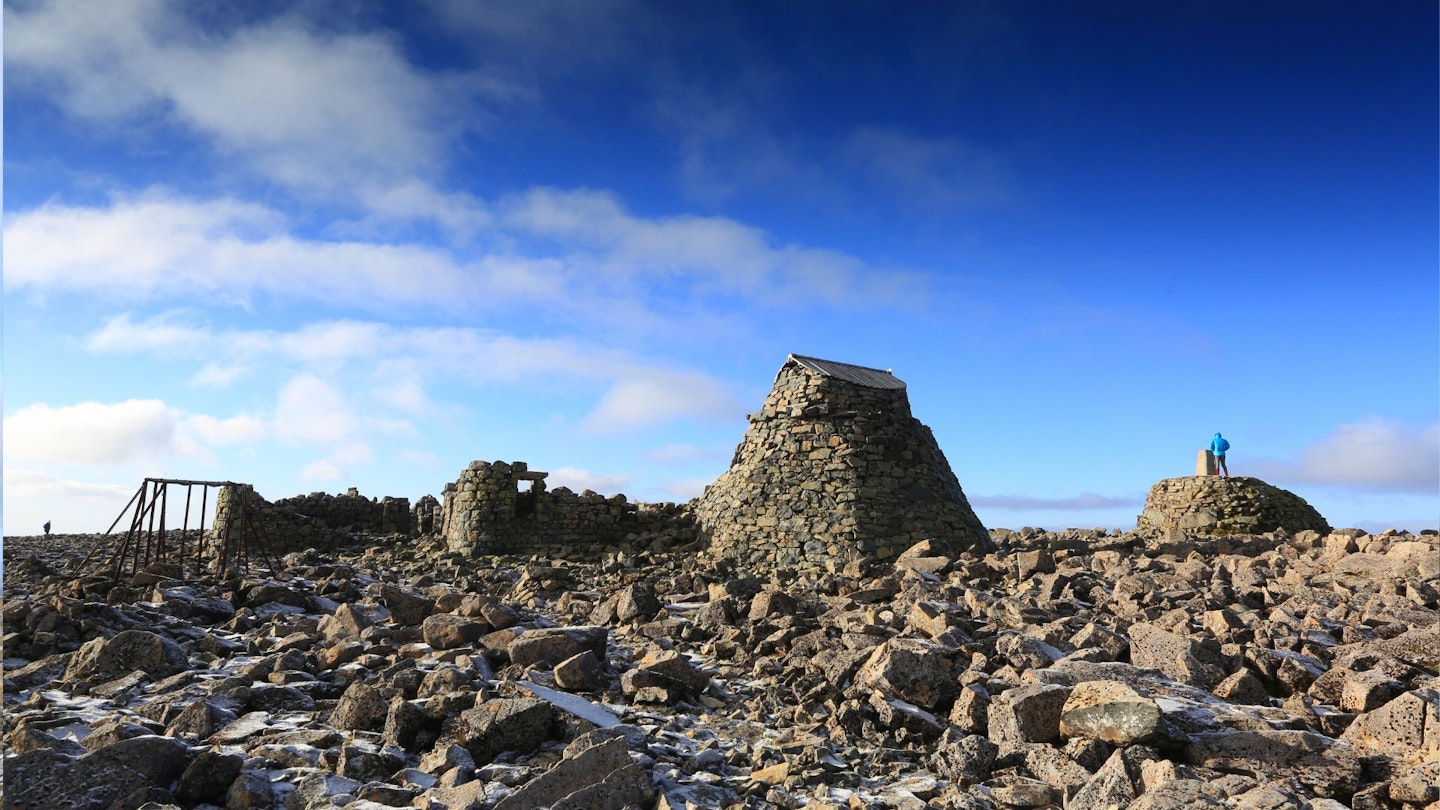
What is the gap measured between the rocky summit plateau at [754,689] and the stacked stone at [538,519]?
394 centimetres

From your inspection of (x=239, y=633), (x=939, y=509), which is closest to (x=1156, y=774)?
(x=239, y=633)

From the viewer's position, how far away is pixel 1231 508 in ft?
66.7

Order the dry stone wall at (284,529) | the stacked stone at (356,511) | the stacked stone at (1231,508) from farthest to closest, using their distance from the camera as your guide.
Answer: the stacked stone at (356,511), the stacked stone at (1231,508), the dry stone wall at (284,529)

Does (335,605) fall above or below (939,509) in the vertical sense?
below

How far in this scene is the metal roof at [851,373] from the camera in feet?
50.8

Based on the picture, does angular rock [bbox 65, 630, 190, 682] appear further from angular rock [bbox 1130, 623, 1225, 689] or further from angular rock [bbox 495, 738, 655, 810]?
angular rock [bbox 1130, 623, 1225, 689]

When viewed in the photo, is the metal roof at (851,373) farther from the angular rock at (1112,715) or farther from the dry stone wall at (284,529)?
the dry stone wall at (284,529)

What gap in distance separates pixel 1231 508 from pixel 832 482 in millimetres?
12141

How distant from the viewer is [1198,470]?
74.0 ft

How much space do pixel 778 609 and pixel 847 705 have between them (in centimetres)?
280

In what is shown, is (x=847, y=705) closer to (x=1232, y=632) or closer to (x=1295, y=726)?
(x=1295, y=726)

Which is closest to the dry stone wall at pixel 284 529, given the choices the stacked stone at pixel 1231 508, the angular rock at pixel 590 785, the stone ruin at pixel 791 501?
the stone ruin at pixel 791 501

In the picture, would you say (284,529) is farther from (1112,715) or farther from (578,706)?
(1112,715)

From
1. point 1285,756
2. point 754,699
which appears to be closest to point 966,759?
point 1285,756
